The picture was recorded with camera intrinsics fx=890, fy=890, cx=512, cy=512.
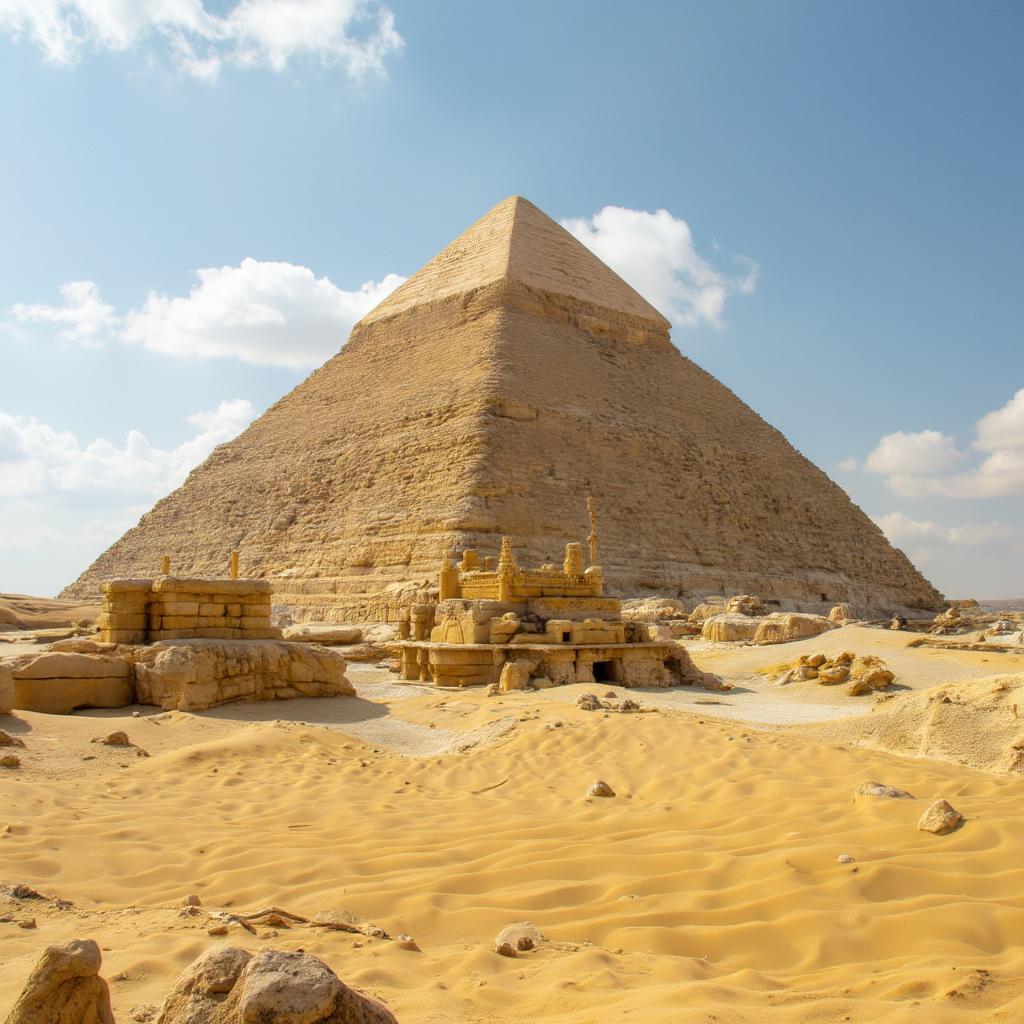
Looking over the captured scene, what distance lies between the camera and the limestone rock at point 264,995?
1565 millimetres

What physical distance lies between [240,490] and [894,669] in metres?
36.5

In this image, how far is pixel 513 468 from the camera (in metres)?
33.0

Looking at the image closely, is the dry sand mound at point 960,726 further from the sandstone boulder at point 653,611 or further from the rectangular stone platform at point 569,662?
the sandstone boulder at point 653,611

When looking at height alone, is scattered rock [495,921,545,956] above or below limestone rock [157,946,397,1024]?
below

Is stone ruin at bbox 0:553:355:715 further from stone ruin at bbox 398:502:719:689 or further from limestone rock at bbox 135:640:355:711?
stone ruin at bbox 398:502:719:689

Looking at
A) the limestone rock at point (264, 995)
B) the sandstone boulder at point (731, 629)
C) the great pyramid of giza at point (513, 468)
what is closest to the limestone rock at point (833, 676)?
the sandstone boulder at point (731, 629)

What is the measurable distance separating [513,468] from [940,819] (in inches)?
1168

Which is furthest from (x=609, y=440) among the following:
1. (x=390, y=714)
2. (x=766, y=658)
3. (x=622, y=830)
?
(x=622, y=830)

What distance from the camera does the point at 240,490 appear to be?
141 ft

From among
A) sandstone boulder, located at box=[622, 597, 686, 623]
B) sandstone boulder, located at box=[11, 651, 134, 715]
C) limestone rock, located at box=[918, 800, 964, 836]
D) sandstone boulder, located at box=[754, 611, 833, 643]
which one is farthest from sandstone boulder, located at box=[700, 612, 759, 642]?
limestone rock, located at box=[918, 800, 964, 836]

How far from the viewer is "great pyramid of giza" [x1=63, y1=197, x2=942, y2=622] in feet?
105

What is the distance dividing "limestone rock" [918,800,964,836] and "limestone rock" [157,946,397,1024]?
2.62 meters

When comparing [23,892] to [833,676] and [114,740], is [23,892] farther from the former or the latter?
[833,676]

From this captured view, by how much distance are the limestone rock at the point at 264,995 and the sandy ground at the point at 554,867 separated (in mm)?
399
